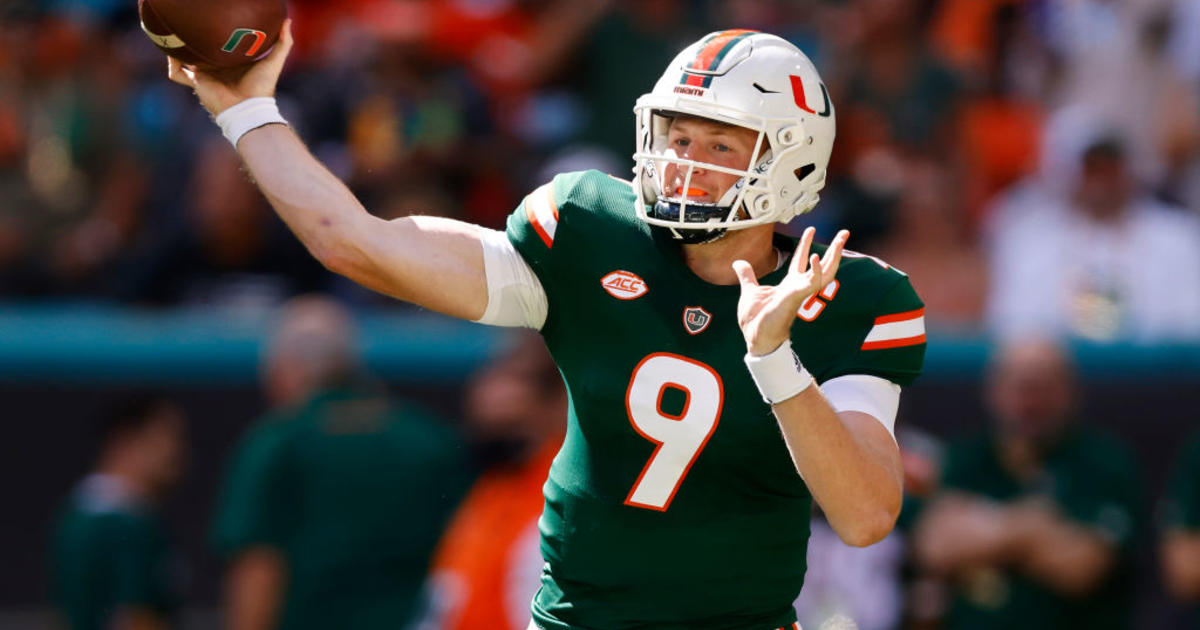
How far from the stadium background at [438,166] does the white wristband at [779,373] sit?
161 inches

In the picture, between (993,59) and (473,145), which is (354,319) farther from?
(993,59)

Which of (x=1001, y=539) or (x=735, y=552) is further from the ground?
(x=735, y=552)

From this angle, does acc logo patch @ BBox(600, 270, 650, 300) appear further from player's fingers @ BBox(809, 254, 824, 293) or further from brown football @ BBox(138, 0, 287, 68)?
brown football @ BBox(138, 0, 287, 68)

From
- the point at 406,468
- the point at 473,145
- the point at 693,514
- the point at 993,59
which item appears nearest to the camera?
the point at 693,514

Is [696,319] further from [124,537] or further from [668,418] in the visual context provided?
[124,537]

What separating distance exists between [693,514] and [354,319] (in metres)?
4.23

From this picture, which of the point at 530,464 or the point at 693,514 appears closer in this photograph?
the point at 693,514

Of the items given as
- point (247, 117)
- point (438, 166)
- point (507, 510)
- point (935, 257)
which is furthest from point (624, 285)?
point (438, 166)

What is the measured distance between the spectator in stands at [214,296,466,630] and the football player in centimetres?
311

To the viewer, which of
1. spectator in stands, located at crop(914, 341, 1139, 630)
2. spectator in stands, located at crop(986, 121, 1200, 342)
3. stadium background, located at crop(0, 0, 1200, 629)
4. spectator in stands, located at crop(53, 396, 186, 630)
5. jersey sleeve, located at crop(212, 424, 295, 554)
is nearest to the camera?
spectator in stands, located at crop(914, 341, 1139, 630)

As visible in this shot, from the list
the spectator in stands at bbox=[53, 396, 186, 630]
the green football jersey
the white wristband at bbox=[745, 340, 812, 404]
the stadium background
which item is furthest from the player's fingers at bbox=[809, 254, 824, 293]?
the spectator in stands at bbox=[53, 396, 186, 630]

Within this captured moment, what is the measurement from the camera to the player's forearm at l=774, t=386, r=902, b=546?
9.62 feet

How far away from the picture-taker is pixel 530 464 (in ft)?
19.8

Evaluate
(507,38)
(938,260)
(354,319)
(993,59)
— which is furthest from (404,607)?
(993,59)
